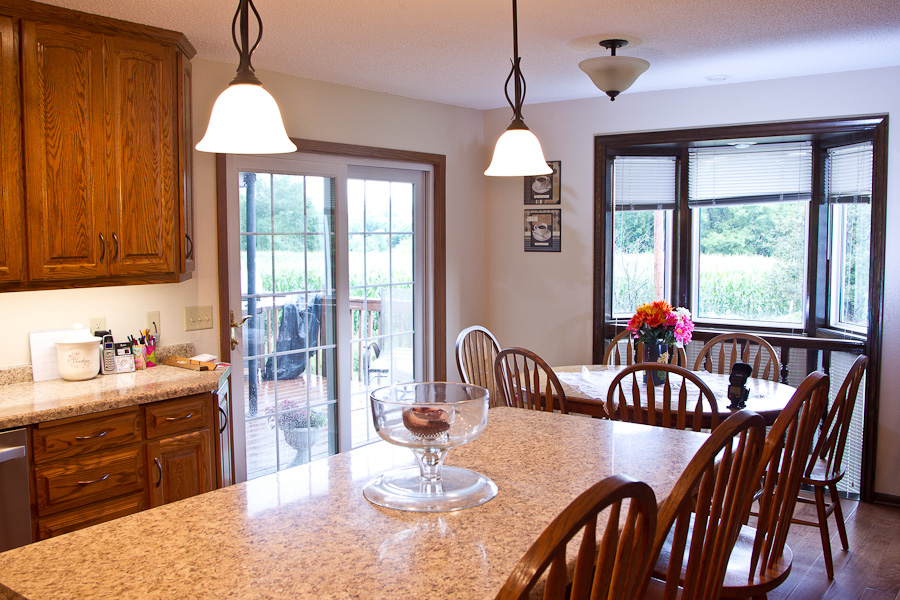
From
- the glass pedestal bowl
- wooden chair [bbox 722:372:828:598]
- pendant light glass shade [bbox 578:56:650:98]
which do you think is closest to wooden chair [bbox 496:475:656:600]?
the glass pedestal bowl

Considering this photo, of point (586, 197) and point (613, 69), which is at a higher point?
point (613, 69)

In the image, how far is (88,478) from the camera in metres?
2.60

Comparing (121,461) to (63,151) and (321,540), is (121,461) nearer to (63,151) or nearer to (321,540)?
(63,151)

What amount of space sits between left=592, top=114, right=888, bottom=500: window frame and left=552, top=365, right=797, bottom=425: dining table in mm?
907

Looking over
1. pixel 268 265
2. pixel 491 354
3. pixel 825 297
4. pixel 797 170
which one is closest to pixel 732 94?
pixel 797 170

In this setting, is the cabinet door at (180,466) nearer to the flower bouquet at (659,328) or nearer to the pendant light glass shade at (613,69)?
the flower bouquet at (659,328)

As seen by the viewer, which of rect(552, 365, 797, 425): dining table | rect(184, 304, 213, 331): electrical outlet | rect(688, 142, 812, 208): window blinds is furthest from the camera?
rect(688, 142, 812, 208): window blinds

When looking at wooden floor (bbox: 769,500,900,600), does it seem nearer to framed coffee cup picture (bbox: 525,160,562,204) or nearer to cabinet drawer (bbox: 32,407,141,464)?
framed coffee cup picture (bbox: 525,160,562,204)

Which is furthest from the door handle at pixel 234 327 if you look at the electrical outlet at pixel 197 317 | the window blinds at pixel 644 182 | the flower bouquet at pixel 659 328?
the window blinds at pixel 644 182

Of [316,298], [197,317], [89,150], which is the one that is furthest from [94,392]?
[316,298]

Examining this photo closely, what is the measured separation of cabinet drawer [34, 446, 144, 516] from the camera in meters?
2.49

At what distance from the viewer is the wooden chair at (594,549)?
0.86m

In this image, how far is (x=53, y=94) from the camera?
278cm

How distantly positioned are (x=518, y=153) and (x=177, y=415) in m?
1.72
